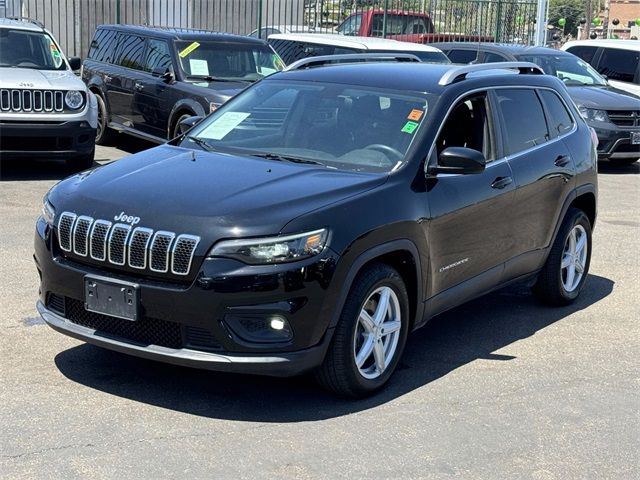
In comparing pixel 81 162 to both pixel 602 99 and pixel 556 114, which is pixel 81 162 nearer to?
pixel 556 114

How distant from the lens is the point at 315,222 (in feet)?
16.0

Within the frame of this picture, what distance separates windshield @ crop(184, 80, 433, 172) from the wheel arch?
1.68 feet

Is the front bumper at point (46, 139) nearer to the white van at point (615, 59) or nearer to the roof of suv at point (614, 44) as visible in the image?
the white van at point (615, 59)

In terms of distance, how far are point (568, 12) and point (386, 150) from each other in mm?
72981

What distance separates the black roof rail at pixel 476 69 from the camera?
6191 mm

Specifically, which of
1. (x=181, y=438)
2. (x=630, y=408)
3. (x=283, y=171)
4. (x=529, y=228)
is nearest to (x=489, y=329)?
(x=529, y=228)

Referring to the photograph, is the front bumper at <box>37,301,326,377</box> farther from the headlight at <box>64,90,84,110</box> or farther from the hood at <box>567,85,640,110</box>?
the hood at <box>567,85,640,110</box>

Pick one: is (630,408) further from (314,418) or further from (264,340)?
(264,340)

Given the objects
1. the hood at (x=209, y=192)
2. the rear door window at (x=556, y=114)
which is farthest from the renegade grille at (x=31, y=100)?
the rear door window at (x=556, y=114)

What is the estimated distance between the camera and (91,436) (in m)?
4.62

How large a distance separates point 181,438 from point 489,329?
9.15 ft

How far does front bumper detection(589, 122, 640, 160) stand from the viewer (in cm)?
1501

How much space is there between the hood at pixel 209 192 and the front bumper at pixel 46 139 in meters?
5.85

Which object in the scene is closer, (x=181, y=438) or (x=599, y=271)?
(x=181, y=438)
